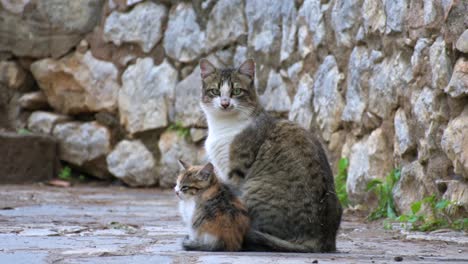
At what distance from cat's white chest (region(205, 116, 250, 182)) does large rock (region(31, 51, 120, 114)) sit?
3.77 metres

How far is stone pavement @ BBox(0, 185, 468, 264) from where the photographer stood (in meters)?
3.04

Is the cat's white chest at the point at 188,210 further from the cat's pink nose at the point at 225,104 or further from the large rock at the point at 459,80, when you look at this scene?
the large rock at the point at 459,80

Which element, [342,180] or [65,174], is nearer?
[342,180]

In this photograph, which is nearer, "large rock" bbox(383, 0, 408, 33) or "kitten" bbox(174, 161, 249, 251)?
"kitten" bbox(174, 161, 249, 251)

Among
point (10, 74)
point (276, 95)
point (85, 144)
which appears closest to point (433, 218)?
point (276, 95)

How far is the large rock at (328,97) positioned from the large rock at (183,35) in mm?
1862

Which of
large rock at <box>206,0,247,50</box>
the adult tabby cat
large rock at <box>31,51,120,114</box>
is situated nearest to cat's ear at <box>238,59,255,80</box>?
the adult tabby cat

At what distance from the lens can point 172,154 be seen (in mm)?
7805

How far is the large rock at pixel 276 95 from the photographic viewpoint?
6.67m

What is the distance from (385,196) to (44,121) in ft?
14.3

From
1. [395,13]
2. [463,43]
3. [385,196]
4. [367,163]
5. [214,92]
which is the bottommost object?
[385,196]

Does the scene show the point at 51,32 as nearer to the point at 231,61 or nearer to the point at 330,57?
the point at 231,61

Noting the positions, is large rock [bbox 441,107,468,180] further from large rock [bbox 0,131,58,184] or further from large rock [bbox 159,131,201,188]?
large rock [bbox 0,131,58,184]

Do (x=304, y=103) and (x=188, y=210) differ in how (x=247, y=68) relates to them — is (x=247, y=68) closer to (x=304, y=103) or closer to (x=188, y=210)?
(x=188, y=210)
